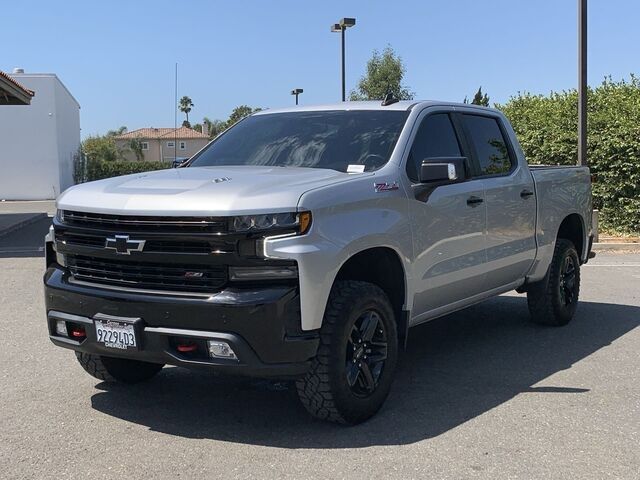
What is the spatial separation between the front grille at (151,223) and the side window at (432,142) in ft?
5.22

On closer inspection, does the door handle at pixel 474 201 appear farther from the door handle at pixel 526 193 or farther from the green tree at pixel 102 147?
the green tree at pixel 102 147

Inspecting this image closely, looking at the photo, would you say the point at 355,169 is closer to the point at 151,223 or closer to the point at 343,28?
the point at 151,223

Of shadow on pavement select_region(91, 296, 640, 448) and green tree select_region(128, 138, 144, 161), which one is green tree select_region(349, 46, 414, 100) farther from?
green tree select_region(128, 138, 144, 161)

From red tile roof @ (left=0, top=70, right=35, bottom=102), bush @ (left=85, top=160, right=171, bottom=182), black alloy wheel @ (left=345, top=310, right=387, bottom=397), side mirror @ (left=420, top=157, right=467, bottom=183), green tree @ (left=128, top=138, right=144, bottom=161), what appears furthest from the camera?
green tree @ (left=128, top=138, right=144, bottom=161)

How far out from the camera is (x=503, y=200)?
5949mm

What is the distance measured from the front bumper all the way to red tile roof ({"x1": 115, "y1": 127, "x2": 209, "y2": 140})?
95.1m

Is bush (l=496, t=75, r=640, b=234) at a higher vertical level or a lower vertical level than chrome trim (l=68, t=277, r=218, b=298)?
higher

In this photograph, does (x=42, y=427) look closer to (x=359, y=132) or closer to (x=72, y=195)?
(x=72, y=195)

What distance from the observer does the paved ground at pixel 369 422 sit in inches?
151

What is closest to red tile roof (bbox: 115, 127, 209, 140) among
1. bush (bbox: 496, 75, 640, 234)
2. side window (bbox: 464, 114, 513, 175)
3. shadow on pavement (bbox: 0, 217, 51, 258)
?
shadow on pavement (bbox: 0, 217, 51, 258)

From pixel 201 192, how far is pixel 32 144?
3631cm

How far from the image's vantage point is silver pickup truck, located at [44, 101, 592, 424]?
3887mm

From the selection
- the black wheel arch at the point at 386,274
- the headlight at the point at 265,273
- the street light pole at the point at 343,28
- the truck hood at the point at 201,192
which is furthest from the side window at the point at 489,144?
the street light pole at the point at 343,28

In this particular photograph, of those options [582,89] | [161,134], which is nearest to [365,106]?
[582,89]
